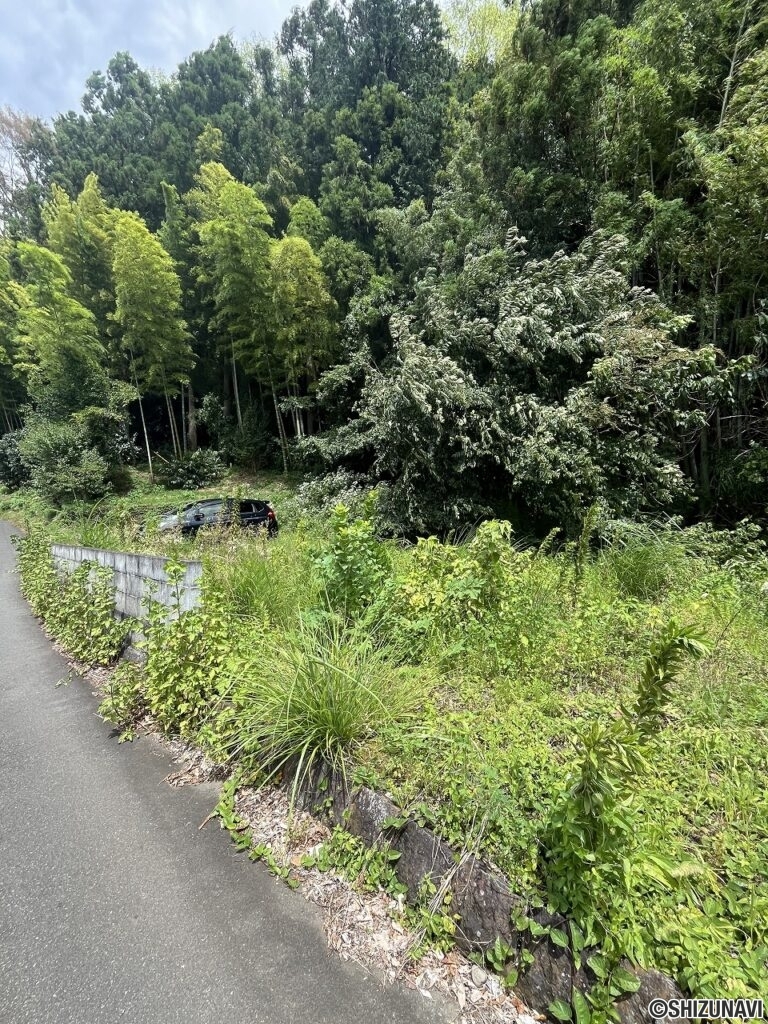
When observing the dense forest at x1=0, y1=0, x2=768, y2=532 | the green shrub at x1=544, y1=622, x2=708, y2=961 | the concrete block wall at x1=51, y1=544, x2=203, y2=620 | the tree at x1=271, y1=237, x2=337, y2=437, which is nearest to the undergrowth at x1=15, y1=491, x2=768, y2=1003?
the green shrub at x1=544, y1=622, x2=708, y2=961

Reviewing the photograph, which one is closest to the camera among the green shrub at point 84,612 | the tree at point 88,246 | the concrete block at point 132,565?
the concrete block at point 132,565

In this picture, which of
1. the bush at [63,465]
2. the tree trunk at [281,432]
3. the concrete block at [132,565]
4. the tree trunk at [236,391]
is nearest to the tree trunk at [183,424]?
the tree trunk at [236,391]

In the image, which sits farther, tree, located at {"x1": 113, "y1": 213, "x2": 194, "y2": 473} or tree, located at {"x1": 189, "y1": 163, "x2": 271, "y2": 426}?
tree, located at {"x1": 113, "y1": 213, "x2": 194, "y2": 473}

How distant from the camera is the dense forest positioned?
17.9 ft

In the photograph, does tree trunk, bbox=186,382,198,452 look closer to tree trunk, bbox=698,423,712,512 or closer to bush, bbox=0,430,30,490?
bush, bbox=0,430,30,490

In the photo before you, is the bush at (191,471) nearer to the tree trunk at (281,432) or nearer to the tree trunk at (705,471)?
the tree trunk at (281,432)

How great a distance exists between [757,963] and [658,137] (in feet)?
28.1

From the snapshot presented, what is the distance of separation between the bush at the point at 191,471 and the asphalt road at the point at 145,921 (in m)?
13.7

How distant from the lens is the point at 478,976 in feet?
4.25

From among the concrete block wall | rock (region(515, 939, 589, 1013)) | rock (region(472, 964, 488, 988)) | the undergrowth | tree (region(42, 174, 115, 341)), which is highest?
tree (region(42, 174, 115, 341))

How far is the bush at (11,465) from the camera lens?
57.1 ft

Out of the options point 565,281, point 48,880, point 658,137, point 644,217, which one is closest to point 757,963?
point 48,880

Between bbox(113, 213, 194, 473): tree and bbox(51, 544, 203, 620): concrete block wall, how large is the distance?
12.5 metres

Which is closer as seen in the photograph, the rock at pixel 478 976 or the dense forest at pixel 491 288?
the rock at pixel 478 976
